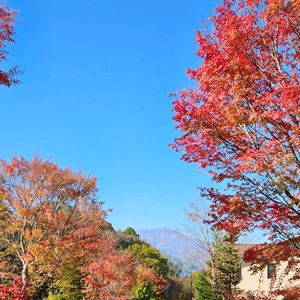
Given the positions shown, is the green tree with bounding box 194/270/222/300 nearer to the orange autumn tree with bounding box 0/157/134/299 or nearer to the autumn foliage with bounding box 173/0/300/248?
the orange autumn tree with bounding box 0/157/134/299

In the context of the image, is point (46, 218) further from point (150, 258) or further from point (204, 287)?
point (150, 258)

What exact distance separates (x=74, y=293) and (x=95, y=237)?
386 centimetres

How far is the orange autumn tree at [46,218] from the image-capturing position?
62.7ft

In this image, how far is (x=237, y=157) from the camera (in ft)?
23.7

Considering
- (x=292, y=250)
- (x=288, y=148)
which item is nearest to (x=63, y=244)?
(x=292, y=250)

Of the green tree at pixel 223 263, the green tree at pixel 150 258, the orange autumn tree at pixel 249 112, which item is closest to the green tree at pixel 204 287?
the green tree at pixel 223 263

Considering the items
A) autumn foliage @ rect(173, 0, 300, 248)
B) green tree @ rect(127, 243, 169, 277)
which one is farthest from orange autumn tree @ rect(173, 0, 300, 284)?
green tree @ rect(127, 243, 169, 277)

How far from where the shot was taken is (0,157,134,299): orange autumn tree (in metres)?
19.1

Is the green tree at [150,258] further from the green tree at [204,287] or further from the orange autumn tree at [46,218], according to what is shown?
the orange autumn tree at [46,218]

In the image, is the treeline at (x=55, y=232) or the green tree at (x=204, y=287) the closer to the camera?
the treeline at (x=55, y=232)

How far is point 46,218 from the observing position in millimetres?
19641

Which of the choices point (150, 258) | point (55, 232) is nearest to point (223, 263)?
point (55, 232)

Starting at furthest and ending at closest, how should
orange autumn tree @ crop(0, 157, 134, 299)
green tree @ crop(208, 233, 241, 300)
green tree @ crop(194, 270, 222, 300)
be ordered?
green tree @ crop(194, 270, 222, 300) → green tree @ crop(208, 233, 241, 300) → orange autumn tree @ crop(0, 157, 134, 299)

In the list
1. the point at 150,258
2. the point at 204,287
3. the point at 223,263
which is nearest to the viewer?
the point at 223,263
